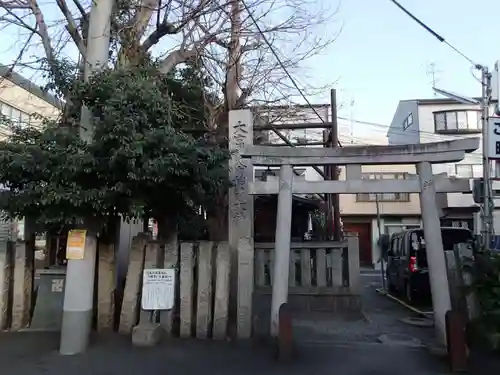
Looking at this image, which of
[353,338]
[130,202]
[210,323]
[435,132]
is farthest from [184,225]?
[435,132]

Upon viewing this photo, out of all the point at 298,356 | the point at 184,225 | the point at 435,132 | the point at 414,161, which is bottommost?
the point at 298,356

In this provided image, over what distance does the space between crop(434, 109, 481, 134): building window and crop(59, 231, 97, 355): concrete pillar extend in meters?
28.3

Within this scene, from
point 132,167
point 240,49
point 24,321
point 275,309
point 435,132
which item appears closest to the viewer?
point 132,167

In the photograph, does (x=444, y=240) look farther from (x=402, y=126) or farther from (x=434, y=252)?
(x=402, y=126)

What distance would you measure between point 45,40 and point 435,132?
27.3 meters

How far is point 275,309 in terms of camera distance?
8.38 m

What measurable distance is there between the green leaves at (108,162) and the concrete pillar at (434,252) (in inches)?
130

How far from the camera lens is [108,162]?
24.2 feet

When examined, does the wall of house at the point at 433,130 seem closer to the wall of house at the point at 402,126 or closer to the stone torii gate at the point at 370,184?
the wall of house at the point at 402,126

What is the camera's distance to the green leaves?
7.30 m

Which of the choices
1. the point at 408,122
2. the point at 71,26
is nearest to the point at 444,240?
the point at 71,26

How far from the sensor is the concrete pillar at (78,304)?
25.4 ft

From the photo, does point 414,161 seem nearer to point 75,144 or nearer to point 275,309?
point 275,309

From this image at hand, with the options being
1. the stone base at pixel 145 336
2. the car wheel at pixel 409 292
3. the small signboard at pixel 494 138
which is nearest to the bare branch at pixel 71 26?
the stone base at pixel 145 336
